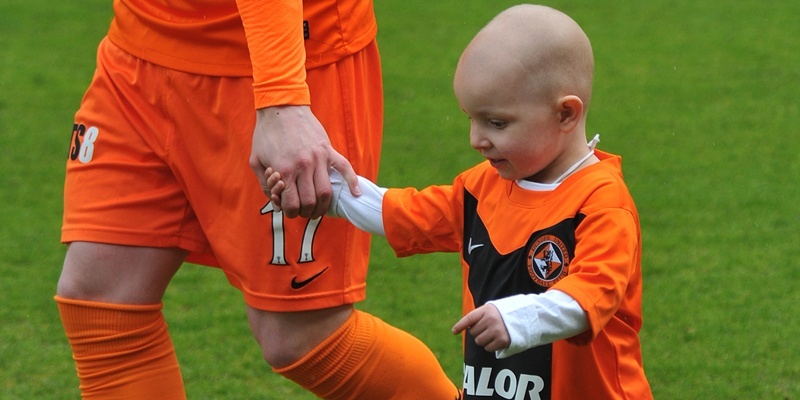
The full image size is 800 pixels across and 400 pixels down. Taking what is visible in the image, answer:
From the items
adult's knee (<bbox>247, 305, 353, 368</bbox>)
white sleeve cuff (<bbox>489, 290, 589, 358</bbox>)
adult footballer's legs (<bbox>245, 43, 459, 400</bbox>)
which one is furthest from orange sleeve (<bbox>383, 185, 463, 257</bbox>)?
white sleeve cuff (<bbox>489, 290, 589, 358</bbox>)

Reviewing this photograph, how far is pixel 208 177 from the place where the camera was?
3186mm

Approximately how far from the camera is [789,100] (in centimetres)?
779

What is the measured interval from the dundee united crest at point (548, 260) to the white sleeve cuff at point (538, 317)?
0.19m

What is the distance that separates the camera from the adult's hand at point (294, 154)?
283cm

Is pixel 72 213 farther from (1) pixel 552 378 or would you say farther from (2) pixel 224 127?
(1) pixel 552 378

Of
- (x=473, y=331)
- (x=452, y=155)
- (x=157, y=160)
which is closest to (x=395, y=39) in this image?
(x=452, y=155)

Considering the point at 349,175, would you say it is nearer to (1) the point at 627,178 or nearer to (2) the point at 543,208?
(2) the point at 543,208

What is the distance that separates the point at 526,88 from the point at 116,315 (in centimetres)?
119

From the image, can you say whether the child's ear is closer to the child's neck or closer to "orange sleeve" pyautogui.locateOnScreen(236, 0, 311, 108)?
the child's neck

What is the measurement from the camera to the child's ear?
268 centimetres

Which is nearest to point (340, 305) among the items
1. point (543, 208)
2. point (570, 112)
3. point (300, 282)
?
point (300, 282)

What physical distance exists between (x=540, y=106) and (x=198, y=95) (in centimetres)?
88

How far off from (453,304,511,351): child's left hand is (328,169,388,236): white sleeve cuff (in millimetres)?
604

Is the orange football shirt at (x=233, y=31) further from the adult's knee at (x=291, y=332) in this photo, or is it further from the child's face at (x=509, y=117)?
the adult's knee at (x=291, y=332)
